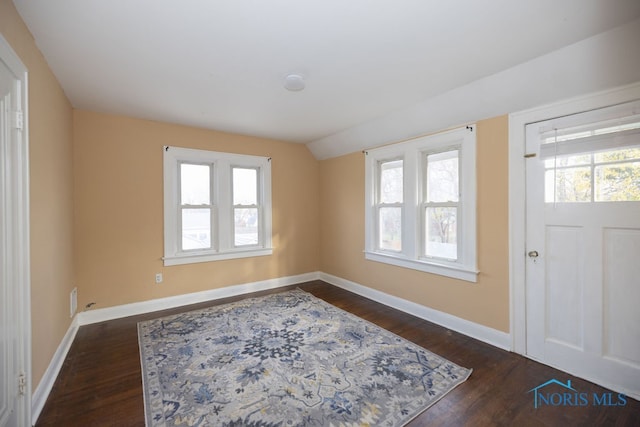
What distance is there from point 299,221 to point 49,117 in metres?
3.35

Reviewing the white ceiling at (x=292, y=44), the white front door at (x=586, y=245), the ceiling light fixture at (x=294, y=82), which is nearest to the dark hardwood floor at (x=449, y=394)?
the white front door at (x=586, y=245)

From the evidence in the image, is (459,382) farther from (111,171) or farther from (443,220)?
(111,171)

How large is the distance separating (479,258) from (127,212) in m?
4.15

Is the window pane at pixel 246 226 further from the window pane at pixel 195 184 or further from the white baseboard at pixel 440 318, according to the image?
the white baseboard at pixel 440 318

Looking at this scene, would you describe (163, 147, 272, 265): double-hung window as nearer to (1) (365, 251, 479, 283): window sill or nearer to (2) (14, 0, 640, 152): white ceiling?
(2) (14, 0, 640, 152): white ceiling

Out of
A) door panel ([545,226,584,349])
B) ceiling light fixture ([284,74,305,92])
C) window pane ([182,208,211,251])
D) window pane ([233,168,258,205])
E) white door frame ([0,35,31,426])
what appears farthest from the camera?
window pane ([233,168,258,205])

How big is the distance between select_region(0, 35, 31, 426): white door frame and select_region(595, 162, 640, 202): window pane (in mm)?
3869

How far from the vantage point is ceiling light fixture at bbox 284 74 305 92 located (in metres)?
2.34

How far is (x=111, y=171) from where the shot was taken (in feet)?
10.9

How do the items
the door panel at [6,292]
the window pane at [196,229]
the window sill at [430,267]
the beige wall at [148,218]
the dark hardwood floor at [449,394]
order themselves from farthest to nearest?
the window pane at [196,229] → the window sill at [430,267] → the beige wall at [148,218] → the dark hardwood floor at [449,394] → the door panel at [6,292]

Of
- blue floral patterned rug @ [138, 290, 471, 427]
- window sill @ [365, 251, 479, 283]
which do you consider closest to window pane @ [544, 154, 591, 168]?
window sill @ [365, 251, 479, 283]

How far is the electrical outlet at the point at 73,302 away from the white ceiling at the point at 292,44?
2079 millimetres

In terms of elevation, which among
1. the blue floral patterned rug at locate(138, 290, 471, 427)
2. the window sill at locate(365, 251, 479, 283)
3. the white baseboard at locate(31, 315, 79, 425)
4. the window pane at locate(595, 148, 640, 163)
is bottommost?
the blue floral patterned rug at locate(138, 290, 471, 427)

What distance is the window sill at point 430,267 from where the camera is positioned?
285cm
